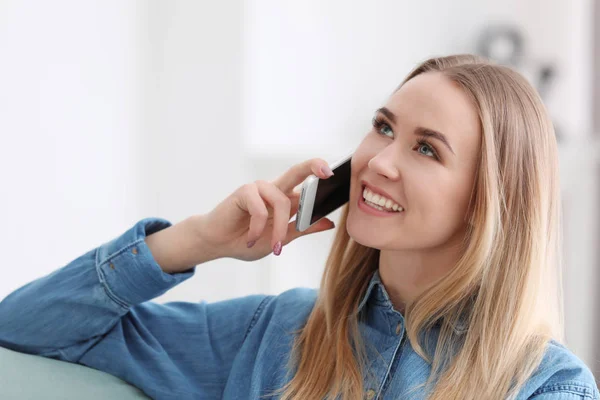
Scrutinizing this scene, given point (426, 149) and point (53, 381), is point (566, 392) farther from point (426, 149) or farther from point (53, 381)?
point (53, 381)

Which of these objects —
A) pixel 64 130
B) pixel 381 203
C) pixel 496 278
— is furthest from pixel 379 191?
pixel 64 130

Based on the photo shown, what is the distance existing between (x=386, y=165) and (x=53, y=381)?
597 mm

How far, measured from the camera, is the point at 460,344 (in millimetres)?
1237

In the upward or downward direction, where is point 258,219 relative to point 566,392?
upward

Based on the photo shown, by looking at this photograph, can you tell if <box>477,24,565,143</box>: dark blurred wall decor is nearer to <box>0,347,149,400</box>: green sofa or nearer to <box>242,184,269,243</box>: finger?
<box>242,184,269,243</box>: finger

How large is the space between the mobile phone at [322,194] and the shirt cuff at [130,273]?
0.24m

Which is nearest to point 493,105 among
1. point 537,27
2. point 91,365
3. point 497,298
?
point 497,298

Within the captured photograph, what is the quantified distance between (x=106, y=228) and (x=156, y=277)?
1.06 meters

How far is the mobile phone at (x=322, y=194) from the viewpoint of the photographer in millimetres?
1265

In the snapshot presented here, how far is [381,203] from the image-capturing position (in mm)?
1252

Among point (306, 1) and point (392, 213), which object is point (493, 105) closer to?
point (392, 213)

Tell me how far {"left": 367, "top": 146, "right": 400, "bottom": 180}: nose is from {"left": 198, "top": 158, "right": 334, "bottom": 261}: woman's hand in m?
0.08

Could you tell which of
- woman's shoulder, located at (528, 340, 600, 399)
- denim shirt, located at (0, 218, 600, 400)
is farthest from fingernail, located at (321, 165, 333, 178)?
woman's shoulder, located at (528, 340, 600, 399)

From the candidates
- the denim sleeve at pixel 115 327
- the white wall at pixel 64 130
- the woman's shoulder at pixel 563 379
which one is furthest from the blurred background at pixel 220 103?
the woman's shoulder at pixel 563 379
